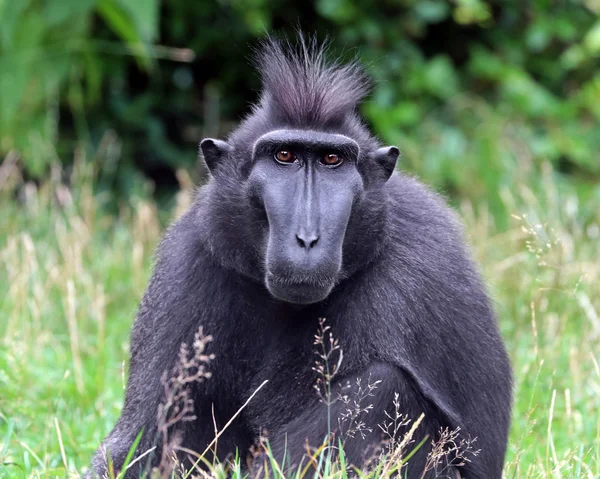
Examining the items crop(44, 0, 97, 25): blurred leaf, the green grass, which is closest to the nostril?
the green grass

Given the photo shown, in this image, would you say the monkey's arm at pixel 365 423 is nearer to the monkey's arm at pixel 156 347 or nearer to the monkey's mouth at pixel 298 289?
the monkey's mouth at pixel 298 289

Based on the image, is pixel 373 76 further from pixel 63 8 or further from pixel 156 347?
pixel 156 347

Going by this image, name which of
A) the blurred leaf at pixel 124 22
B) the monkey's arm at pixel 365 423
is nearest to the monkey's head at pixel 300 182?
the monkey's arm at pixel 365 423

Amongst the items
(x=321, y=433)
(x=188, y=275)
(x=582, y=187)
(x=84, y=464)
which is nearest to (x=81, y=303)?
(x=84, y=464)

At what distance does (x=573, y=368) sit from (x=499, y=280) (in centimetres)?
178

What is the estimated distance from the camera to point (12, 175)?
9180 millimetres

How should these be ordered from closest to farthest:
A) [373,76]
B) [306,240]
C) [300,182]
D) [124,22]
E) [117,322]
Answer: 1. [306,240]
2. [300,182]
3. [117,322]
4. [124,22]
5. [373,76]

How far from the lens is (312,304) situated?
15.5 ft

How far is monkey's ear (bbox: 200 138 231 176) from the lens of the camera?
4867 millimetres

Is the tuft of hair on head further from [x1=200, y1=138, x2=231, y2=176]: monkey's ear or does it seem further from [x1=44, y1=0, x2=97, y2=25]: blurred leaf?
[x1=44, y1=0, x2=97, y2=25]: blurred leaf

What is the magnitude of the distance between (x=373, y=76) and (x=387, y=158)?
14.5ft

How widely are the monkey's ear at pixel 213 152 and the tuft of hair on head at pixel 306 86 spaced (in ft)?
0.92

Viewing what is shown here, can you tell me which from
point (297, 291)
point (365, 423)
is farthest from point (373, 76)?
point (365, 423)

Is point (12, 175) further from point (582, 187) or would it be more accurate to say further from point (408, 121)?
point (582, 187)
